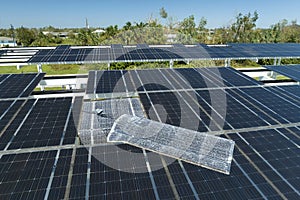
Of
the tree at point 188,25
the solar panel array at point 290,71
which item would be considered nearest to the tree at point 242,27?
the tree at point 188,25

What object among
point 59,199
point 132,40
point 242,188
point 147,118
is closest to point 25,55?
point 132,40

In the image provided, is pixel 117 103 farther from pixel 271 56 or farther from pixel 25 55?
pixel 25 55

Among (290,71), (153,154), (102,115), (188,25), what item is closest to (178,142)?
(153,154)

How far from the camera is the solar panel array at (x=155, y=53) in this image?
22719 mm

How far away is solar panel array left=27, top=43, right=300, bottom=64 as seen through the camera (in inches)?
894

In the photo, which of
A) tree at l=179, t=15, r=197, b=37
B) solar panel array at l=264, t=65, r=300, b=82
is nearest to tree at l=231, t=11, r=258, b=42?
tree at l=179, t=15, r=197, b=37

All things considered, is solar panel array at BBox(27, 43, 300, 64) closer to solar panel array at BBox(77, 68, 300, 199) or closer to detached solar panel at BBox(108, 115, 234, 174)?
solar panel array at BBox(77, 68, 300, 199)

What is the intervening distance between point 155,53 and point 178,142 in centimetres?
1758

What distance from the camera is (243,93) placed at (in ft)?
48.2

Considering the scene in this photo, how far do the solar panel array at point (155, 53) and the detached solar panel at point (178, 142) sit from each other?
13.4 meters

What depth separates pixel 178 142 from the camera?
933 cm

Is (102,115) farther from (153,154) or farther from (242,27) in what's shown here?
(242,27)

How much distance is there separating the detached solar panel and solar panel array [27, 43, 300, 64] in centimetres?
1341

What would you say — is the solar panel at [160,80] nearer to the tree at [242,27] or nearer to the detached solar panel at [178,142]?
the detached solar panel at [178,142]
